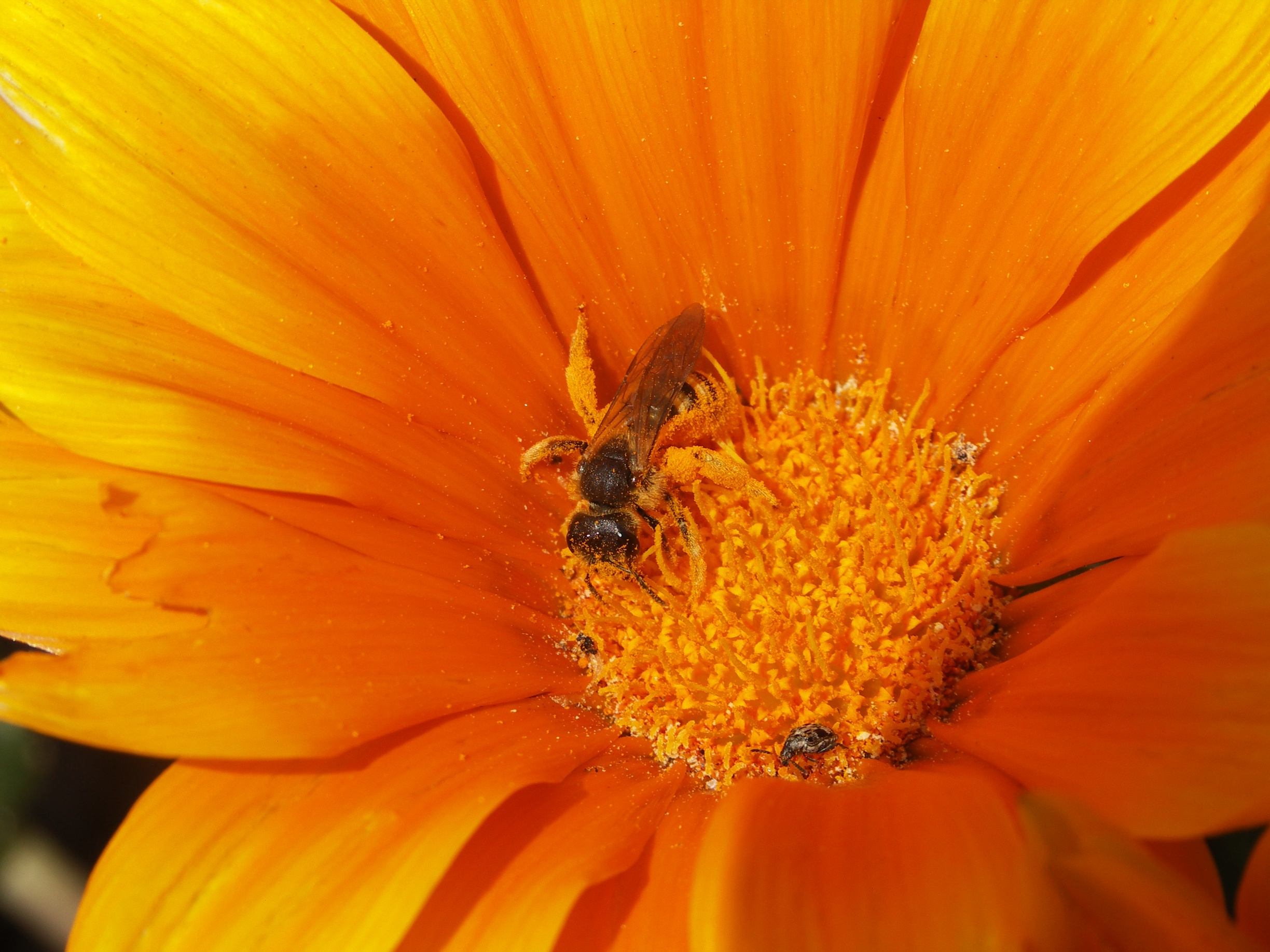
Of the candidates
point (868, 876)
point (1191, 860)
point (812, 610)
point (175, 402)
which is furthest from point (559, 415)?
point (1191, 860)

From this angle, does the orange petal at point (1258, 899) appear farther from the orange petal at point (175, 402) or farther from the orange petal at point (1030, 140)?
the orange petal at point (175, 402)

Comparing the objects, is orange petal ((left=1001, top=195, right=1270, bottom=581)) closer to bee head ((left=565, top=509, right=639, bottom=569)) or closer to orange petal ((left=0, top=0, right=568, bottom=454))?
bee head ((left=565, top=509, right=639, bottom=569))

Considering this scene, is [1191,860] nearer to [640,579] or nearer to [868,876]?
[868,876]

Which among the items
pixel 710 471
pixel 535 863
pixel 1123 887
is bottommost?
pixel 1123 887

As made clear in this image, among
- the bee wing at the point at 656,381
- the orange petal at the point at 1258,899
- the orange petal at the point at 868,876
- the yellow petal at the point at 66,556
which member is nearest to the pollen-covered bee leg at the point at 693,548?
the bee wing at the point at 656,381

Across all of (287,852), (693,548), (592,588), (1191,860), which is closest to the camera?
(1191,860)

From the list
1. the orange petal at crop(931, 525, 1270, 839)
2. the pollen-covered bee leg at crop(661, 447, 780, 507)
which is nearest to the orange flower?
the orange petal at crop(931, 525, 1270, 839)
